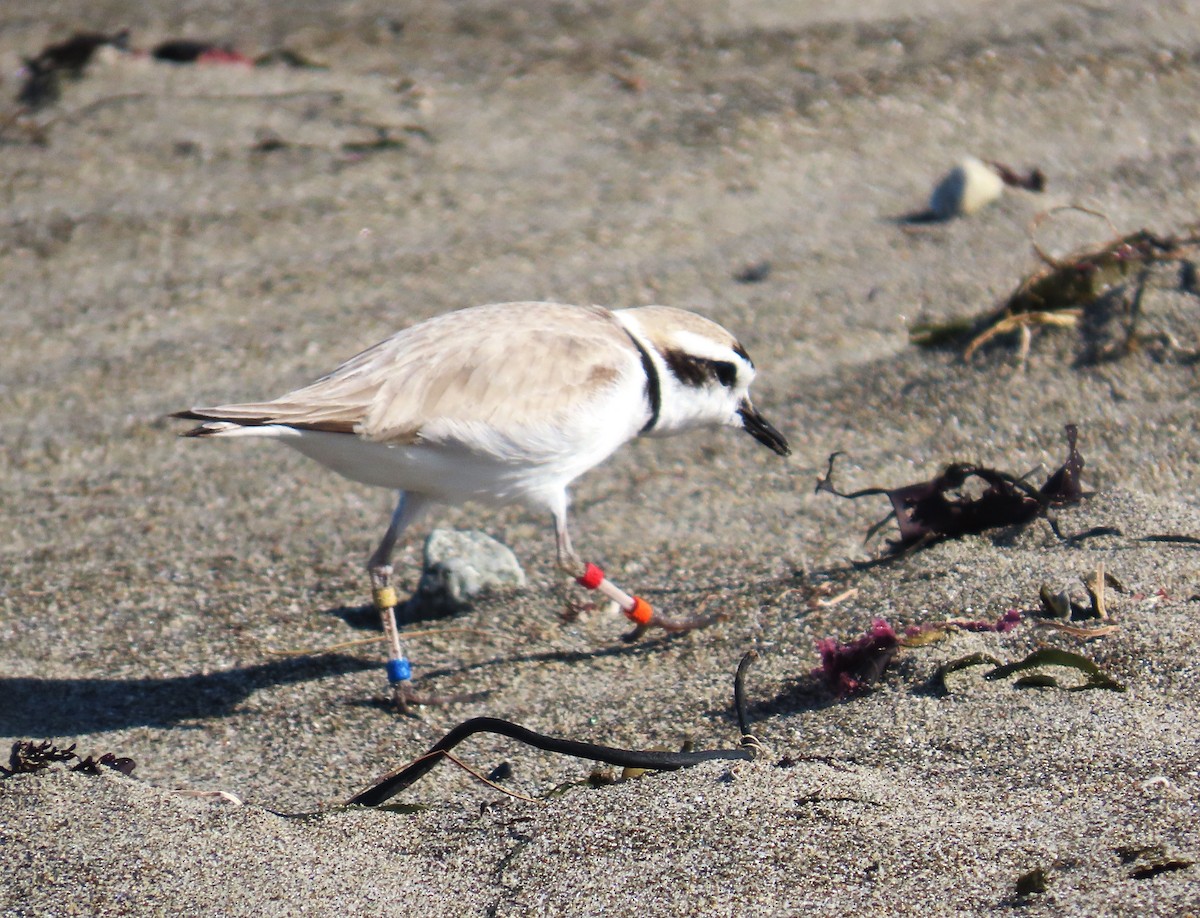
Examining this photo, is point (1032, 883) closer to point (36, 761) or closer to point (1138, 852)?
point (1138, 852)

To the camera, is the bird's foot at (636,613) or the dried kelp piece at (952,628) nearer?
the dried kelp piece at (952,628)

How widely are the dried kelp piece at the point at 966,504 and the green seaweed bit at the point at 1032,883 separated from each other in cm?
158

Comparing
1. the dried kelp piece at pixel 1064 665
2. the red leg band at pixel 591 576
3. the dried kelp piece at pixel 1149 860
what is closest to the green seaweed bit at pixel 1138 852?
the dried kelp piece at pixel 1149 860

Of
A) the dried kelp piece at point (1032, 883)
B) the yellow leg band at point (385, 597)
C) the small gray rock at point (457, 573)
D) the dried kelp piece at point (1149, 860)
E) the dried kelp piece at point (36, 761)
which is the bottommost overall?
the small gray rock at point (457, 573)

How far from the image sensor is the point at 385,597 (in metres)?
3.63

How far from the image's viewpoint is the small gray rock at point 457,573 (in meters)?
3.88

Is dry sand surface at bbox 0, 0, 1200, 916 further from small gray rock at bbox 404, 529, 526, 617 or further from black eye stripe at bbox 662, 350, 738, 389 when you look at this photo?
black eye stripe at bbox 662, 350, 738, 389

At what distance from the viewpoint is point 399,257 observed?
5719mm

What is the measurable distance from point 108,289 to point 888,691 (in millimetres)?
3930

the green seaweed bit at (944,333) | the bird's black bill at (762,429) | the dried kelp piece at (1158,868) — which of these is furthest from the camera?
the green seaweed bit at (944,333)

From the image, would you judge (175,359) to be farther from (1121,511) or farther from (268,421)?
(1121,511)

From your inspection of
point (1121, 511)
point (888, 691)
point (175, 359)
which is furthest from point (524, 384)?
point (175, 359)

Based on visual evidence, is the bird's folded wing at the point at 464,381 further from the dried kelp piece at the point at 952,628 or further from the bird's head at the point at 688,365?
the dried kelp piece at the point at 952,628

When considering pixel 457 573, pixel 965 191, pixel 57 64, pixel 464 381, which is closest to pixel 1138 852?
pixel 464 381
